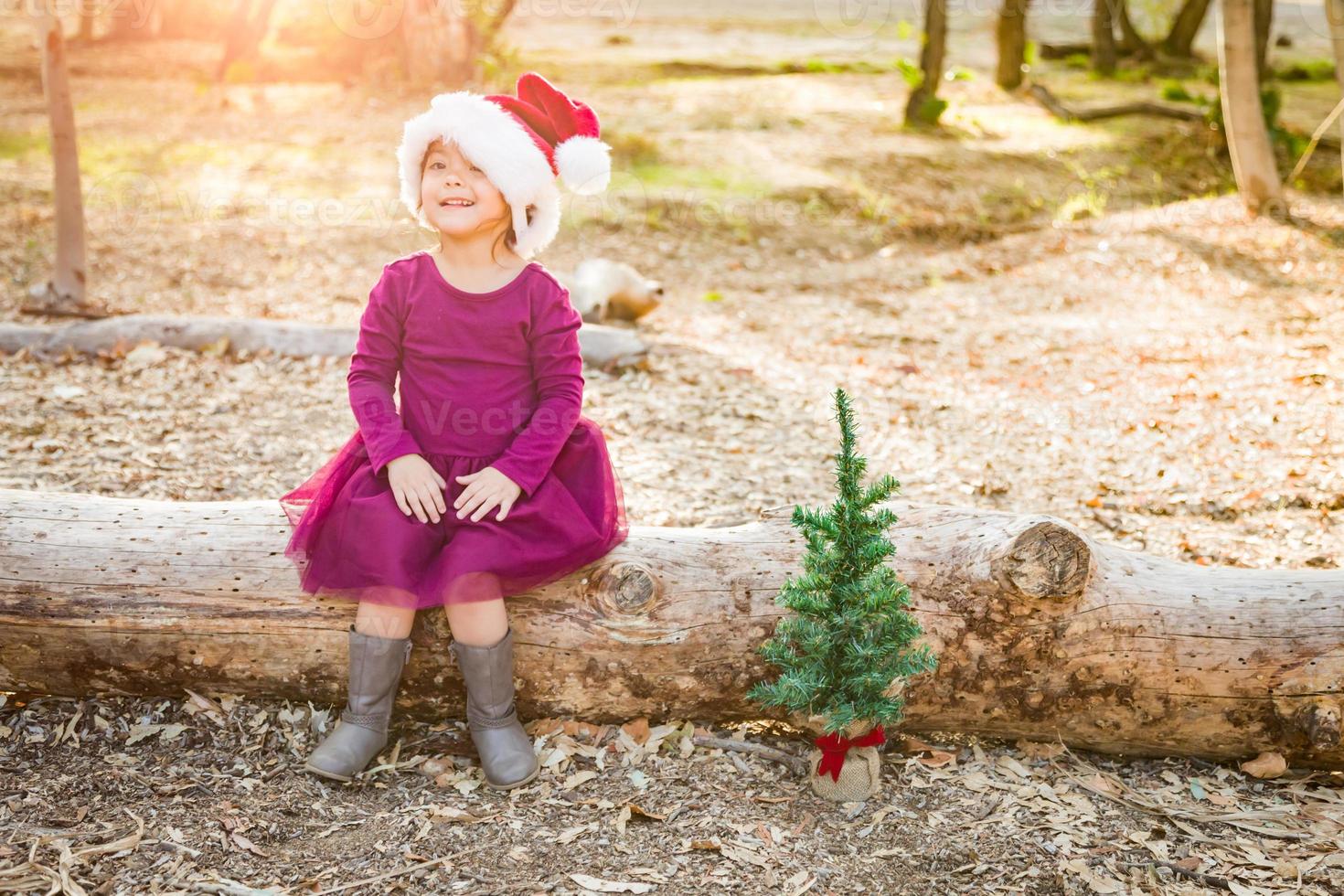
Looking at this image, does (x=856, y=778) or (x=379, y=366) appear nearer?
(x=856, y=778)

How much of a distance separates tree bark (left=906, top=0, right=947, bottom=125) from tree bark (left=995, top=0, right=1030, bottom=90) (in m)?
2.46

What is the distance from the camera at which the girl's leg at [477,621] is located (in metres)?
2.85

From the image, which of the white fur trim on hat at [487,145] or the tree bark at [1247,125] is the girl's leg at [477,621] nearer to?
the white fur trim on hat at [487,145]

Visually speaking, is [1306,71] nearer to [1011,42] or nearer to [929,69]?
[1011,42]

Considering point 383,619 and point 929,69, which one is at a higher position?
point 929,69

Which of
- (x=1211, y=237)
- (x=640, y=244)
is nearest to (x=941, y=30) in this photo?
(x=1211, y=237)

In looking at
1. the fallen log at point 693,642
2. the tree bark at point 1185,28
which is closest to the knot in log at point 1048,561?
the fallen log at point 693,642

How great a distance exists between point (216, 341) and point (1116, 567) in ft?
16.2

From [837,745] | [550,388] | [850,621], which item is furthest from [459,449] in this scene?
[837,745]

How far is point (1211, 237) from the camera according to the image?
9094mm

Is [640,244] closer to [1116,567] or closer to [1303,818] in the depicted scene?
[1116,567]

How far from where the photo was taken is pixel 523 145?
295 cm

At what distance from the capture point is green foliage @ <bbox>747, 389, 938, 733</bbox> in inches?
107

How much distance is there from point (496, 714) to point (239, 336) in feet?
13.3
